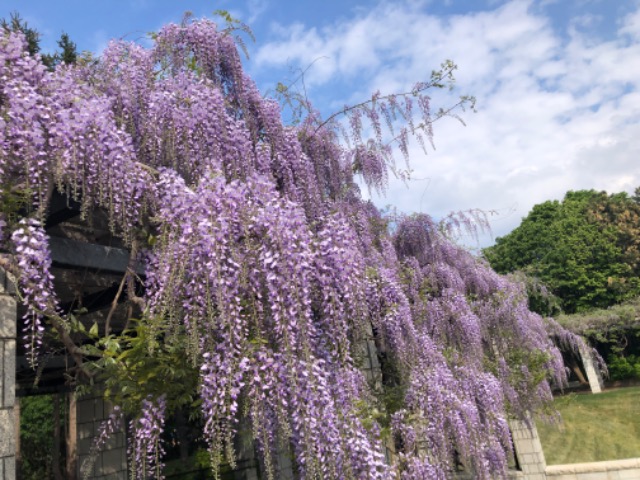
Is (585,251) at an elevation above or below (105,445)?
above

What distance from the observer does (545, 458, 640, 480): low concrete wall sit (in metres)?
9.37

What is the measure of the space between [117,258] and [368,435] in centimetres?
236

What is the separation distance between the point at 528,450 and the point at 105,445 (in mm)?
8263

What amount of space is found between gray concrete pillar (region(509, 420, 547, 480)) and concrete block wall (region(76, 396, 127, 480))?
25.1 feet

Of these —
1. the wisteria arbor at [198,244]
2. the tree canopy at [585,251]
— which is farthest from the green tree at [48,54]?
the tree canopy at [585,251]

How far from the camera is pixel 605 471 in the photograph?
953 centimetres

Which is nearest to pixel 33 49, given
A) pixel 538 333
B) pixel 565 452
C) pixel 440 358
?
pixel 440 358

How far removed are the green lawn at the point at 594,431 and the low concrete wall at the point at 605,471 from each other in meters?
1.57

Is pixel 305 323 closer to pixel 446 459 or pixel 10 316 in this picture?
pixel 10 316

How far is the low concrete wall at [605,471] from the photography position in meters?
9.37

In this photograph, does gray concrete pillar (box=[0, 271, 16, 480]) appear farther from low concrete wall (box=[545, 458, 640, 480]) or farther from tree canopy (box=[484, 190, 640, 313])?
tree canopy (box=[484, 190, 640, 313])

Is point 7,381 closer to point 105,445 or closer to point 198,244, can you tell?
point 198,244

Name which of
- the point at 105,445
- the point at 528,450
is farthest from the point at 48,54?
the point at 528,450

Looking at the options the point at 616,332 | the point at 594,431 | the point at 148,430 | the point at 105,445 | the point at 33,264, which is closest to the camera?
the point at 33,264
